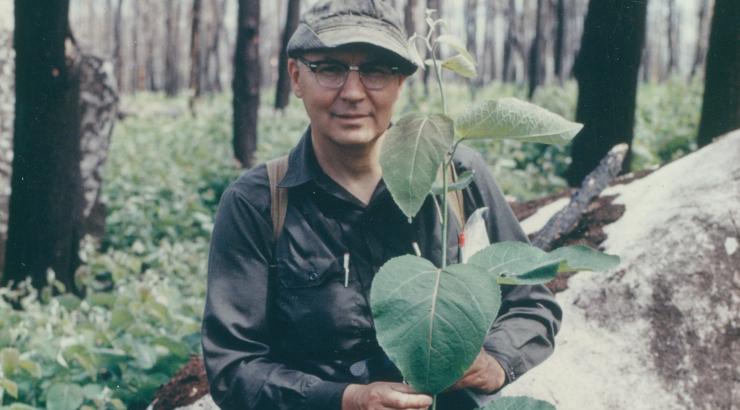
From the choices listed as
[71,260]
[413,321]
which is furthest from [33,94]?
[413,321]

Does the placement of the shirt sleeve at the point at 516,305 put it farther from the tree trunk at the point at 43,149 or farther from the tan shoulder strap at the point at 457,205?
the tree trunk at the point at 43,149

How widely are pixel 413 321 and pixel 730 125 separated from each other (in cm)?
438

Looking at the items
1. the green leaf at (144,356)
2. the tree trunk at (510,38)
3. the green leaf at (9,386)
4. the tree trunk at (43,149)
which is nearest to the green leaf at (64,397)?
the green leaf at (9,386)

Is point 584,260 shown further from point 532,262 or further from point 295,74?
point 295,74

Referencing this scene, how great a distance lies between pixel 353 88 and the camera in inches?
84.3

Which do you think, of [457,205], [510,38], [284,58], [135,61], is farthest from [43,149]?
[135,61]

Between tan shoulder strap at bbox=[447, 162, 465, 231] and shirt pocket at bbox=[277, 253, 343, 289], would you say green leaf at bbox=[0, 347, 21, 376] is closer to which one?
shirt pocket at bbox=[277, 253, 343, 289]

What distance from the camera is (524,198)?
7.14 meters

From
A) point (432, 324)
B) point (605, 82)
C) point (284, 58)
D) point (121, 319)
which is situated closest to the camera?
point (432, 324)

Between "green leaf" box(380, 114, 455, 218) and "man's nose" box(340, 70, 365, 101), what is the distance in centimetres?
30

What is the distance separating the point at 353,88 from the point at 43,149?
174 inches

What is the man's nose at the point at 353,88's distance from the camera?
214cm

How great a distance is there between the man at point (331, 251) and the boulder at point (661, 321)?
0.78m

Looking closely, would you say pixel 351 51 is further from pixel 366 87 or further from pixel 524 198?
pixel 524 198
